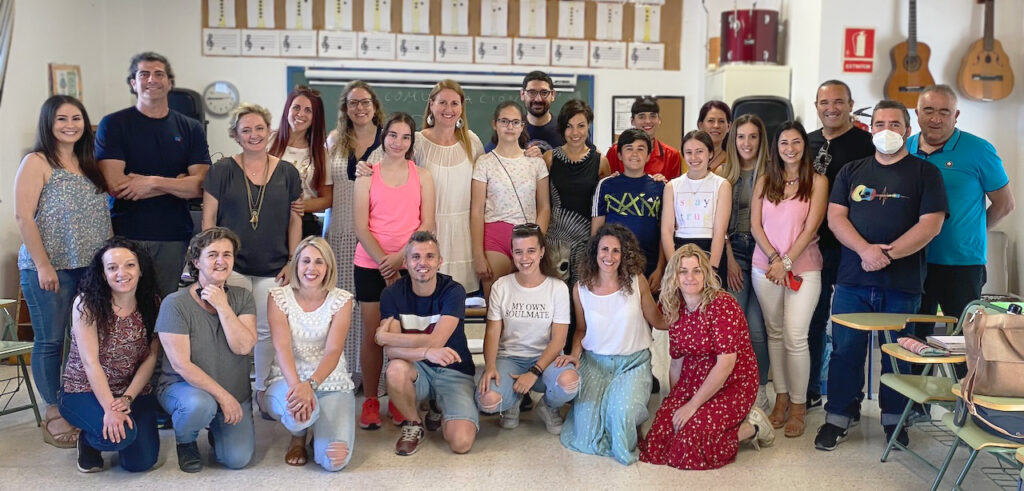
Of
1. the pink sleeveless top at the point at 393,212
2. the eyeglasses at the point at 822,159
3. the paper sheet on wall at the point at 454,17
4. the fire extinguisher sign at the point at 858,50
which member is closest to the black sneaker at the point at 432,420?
Answer: the pink sleeveless top at the point at 393,212

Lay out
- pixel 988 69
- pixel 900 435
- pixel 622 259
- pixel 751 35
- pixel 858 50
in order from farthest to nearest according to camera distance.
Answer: pixel 751 35, pixel 858 50, pixel 988 69, pixel 622 259, pixel 900 435

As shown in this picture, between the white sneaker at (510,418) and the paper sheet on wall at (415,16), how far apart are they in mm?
3967

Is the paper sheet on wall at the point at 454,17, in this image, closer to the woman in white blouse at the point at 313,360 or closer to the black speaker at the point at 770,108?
the black speaker at the point at 770,108

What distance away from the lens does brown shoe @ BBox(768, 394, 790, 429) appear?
3432 mm

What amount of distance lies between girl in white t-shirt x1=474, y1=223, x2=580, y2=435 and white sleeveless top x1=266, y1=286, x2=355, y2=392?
569 millimetres

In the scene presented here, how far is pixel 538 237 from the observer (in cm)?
328

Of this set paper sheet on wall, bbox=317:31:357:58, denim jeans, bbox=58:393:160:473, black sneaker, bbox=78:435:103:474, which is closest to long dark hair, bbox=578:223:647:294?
denim jeans, bbox=58:393:160:473

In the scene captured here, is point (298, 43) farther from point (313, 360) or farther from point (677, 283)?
point (677, 283)

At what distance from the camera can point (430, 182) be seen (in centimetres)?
341

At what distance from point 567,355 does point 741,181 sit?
103cm

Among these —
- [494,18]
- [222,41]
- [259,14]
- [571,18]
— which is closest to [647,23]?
[571,18]

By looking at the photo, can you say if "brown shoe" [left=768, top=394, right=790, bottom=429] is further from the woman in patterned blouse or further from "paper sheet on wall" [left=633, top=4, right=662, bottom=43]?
"paper sheet on wall" [left=633, top=4, right=662, bottom=43]

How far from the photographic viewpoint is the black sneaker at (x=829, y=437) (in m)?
3.16

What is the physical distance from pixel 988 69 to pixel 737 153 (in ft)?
9.17
